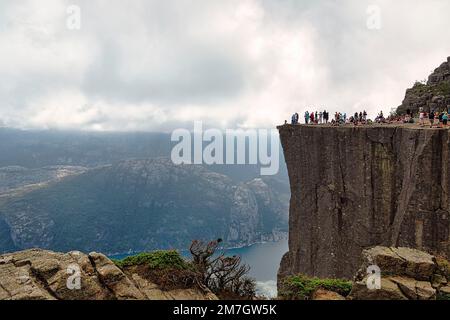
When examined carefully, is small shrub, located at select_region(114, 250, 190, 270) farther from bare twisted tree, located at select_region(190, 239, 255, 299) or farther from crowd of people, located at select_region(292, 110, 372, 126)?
crowd of people, located at select_region(292, 110, 372, 126)

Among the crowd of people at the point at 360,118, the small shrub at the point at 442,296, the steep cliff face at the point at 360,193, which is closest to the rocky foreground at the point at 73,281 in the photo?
the small shrub at the point at 442,296

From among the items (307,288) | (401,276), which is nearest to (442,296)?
(401,276)

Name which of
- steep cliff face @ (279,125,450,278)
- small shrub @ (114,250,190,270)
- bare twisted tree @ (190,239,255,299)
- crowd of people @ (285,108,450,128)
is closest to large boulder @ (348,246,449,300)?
bare twisted tree @ (190,239,255,299)

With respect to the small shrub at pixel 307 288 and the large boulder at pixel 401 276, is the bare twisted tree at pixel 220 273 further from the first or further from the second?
the large boulder at pixel 401 276

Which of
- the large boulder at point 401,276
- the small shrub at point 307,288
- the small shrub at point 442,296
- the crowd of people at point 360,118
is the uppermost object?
the crowd of people at point 360,118
